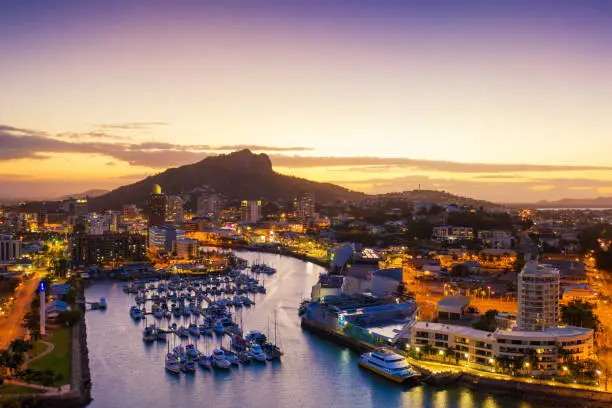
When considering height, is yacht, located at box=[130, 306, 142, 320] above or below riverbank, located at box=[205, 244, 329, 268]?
above

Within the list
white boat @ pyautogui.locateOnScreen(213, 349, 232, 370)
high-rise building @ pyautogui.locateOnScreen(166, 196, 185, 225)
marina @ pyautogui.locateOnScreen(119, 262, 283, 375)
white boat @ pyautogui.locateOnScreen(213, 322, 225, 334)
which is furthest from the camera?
high-rise building @ pyautogui.locateOnScreen(166, 196, 185, 225)

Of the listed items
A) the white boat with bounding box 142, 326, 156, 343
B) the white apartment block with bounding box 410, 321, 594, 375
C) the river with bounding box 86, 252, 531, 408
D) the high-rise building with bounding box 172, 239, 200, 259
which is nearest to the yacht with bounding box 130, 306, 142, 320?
the river with bounding box 86, 252, 531, 408

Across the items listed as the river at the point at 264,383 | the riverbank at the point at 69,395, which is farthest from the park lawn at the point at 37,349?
the river at the point at 264,383

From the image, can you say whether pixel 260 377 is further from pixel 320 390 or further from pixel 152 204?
pixel 152 204

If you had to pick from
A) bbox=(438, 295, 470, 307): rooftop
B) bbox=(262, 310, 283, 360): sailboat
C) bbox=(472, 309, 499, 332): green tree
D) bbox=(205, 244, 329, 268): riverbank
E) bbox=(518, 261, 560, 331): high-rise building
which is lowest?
bbox=(205, 244, 329, 268): riverbank

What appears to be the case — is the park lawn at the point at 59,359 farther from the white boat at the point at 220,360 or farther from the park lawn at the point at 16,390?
the white boat at the point at 220,360

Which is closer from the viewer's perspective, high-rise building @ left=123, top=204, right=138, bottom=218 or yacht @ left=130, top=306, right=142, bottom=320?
yacht @ left=130, top=306, right=142, bottom=320

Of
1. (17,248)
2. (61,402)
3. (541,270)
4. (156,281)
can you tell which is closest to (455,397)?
(541,270)

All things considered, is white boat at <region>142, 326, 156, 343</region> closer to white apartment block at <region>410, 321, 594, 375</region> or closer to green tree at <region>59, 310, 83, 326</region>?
green tree at <region>59, 310, 83, 326</region>
